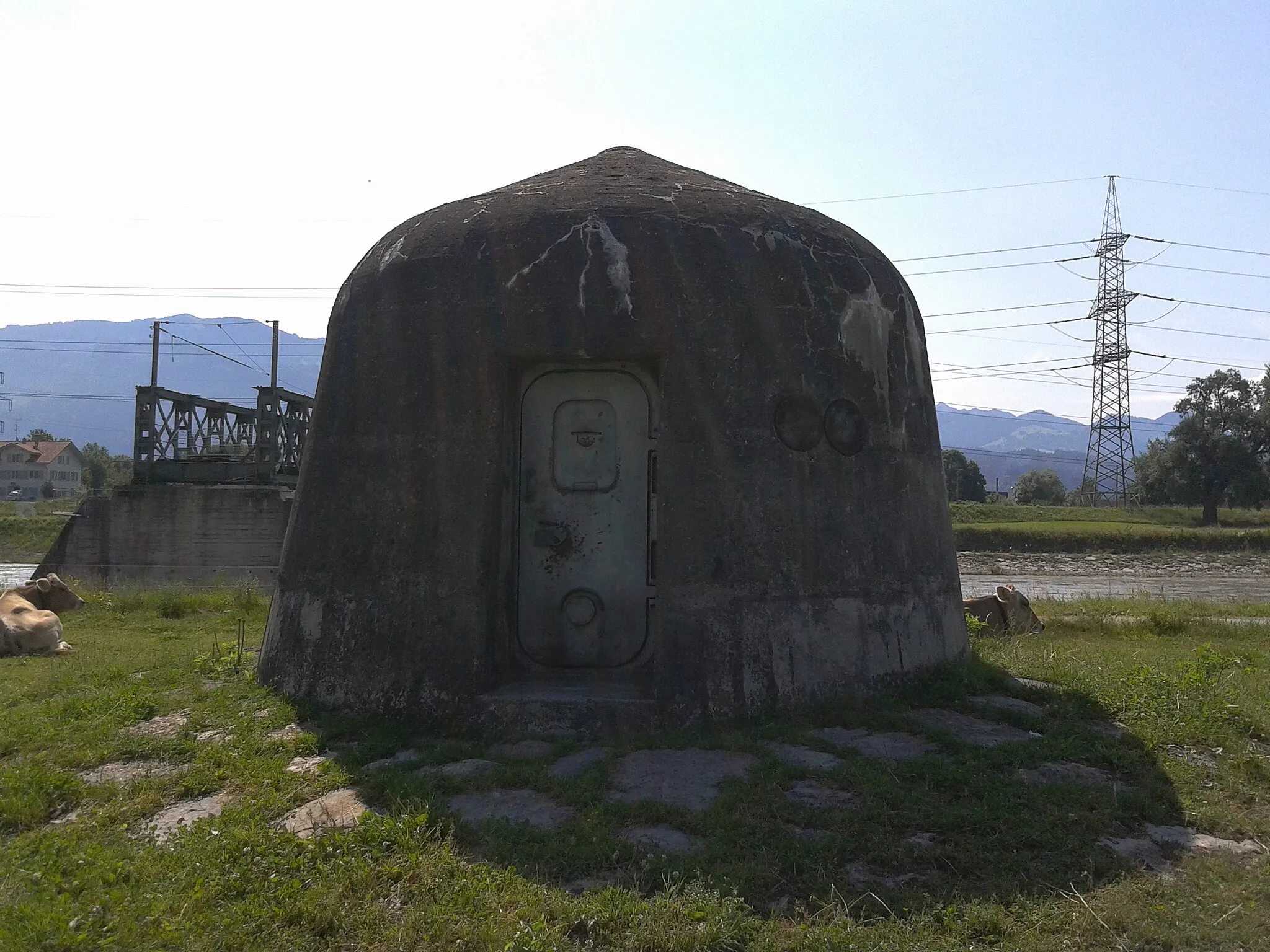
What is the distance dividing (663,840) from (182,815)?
2.17 meters

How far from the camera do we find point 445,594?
5.83 m

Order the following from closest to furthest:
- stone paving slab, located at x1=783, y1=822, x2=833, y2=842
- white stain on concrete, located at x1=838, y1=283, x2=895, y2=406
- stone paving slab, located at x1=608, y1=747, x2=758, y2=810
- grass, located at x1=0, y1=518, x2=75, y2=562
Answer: stone paving slab, located at x1=783, y1=822, x2=833, y2=842 → stone paving slab, located at x1=608, y1=747, x2=758, y2=810 → white stain on concrete, located at x1=838, y1=283, x2=895, y2=406 → grass, located at x1=0, y1=518, x2=75, y2=562

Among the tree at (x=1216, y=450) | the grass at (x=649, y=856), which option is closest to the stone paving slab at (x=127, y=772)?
the grass at (x=649, y=856)

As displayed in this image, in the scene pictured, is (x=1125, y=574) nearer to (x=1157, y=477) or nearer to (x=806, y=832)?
(x=1157, y=477)

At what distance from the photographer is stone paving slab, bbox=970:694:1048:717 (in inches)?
228

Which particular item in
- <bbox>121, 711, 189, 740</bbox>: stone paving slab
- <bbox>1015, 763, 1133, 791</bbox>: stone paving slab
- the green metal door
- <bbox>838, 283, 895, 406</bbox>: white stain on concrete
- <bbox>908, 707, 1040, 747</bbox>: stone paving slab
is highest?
<bbox>838, 283, 895, 406</bbox>: white stain on concrete

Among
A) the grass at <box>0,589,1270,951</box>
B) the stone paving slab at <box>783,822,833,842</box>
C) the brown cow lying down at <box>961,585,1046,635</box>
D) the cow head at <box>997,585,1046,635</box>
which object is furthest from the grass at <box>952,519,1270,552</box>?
the stone paving slab at <box>783,822,833,842</box>

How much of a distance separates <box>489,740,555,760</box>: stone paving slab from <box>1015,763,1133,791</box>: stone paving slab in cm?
231

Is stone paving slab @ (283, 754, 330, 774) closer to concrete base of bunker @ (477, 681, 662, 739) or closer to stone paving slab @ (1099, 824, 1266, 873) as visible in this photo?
concrete base of bunker @ (477, 681, 662, 739)

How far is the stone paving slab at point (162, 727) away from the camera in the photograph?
5.65 metres

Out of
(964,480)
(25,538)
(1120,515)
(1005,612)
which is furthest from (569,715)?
(964,480)

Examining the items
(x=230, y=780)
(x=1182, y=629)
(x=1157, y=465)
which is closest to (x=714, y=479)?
(x=230, y=780)

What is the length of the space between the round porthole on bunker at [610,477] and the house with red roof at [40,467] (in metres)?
106

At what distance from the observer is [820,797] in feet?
14.8
